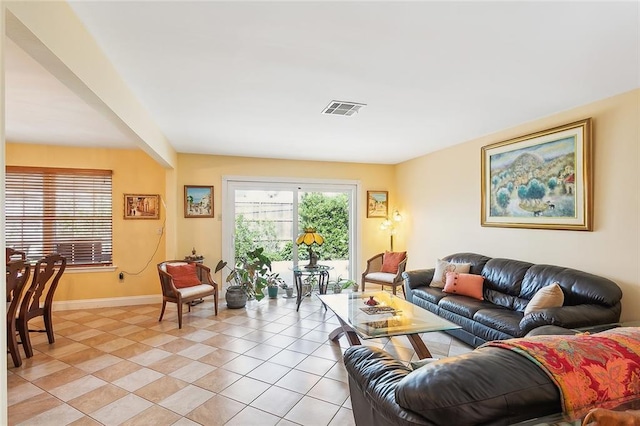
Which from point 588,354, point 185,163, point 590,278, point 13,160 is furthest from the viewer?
point 185,163

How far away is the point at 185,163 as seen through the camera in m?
5.38

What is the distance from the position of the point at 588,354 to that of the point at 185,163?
544cm

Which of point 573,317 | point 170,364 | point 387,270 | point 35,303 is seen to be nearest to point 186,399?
point 170,364

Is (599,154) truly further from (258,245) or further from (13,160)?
(13,160)

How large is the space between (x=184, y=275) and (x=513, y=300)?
4019mm

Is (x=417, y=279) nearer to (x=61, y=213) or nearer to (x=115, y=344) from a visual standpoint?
(x=115, y=344)

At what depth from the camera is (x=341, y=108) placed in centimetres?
322

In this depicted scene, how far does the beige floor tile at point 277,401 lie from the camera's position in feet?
7.53

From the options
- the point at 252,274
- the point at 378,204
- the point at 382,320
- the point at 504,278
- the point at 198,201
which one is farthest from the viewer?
the point at 378,204

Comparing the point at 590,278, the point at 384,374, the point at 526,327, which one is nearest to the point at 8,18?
the point at 384,374

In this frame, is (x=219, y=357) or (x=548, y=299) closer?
(x=548, y=299)

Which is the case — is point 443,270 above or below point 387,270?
above

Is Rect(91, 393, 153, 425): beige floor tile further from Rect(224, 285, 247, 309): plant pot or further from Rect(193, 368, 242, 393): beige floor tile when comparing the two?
Rect(224, 285, 247, 309): plant pot

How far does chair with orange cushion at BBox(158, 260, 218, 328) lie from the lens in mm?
4117
